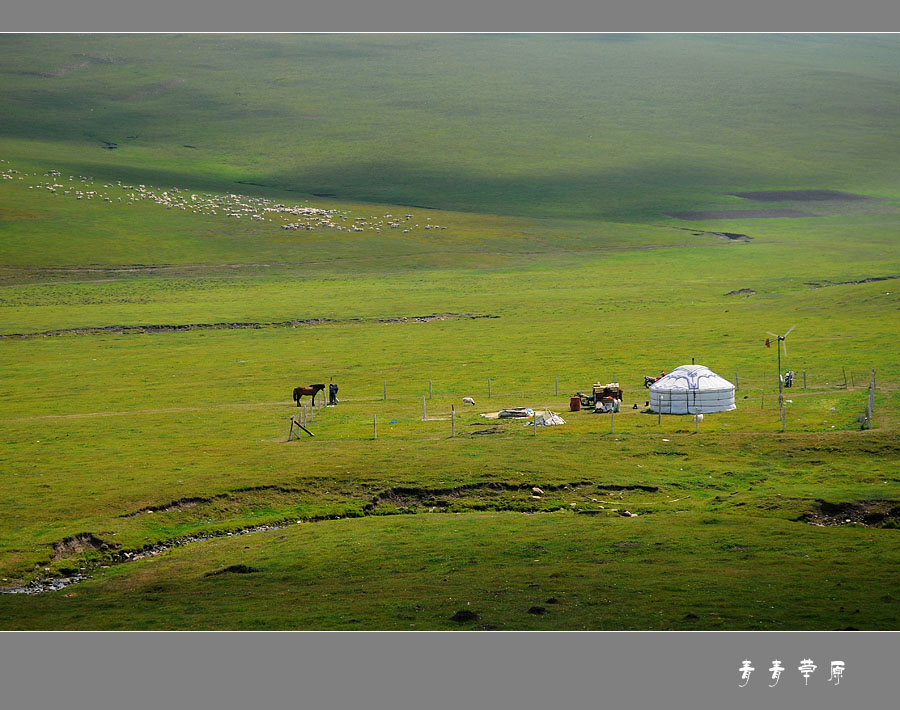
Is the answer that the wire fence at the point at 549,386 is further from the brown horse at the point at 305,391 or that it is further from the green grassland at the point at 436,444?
the brown horse at the point at 305,391

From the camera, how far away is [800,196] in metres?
184

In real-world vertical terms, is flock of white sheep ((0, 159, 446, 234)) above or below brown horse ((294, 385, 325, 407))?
above

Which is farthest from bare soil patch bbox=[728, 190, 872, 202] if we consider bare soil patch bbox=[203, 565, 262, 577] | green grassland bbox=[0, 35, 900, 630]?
bare soil patch bbox=[203, 565, 262, 577]

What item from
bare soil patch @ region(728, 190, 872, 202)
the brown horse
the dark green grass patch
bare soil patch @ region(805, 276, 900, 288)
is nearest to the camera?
the dark green grass patch

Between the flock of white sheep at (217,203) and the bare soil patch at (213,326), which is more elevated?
the flock of white sheep at (217,203)

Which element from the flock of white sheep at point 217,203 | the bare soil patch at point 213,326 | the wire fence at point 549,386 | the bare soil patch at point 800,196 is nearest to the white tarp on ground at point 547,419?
the wire fence at point 549,386

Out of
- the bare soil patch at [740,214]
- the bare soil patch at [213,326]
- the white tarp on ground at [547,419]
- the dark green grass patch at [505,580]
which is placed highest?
the bare soil patch at [740,214]

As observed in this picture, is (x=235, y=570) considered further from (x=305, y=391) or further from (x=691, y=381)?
(x=691, y=381)

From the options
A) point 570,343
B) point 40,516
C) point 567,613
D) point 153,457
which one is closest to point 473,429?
point 153,457

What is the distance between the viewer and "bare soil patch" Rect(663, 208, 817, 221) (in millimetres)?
169500

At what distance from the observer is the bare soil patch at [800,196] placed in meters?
181

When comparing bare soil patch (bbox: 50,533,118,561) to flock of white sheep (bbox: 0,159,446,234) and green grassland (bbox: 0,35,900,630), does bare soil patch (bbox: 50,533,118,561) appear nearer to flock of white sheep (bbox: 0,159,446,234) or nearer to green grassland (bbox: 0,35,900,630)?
green grassland (bbox: 0,35,900,630)

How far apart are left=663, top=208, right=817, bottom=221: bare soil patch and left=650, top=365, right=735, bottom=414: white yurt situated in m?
121

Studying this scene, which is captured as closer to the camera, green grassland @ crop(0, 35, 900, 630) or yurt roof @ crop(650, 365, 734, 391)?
green grassland @ crop(0, 35, 900, 630)
